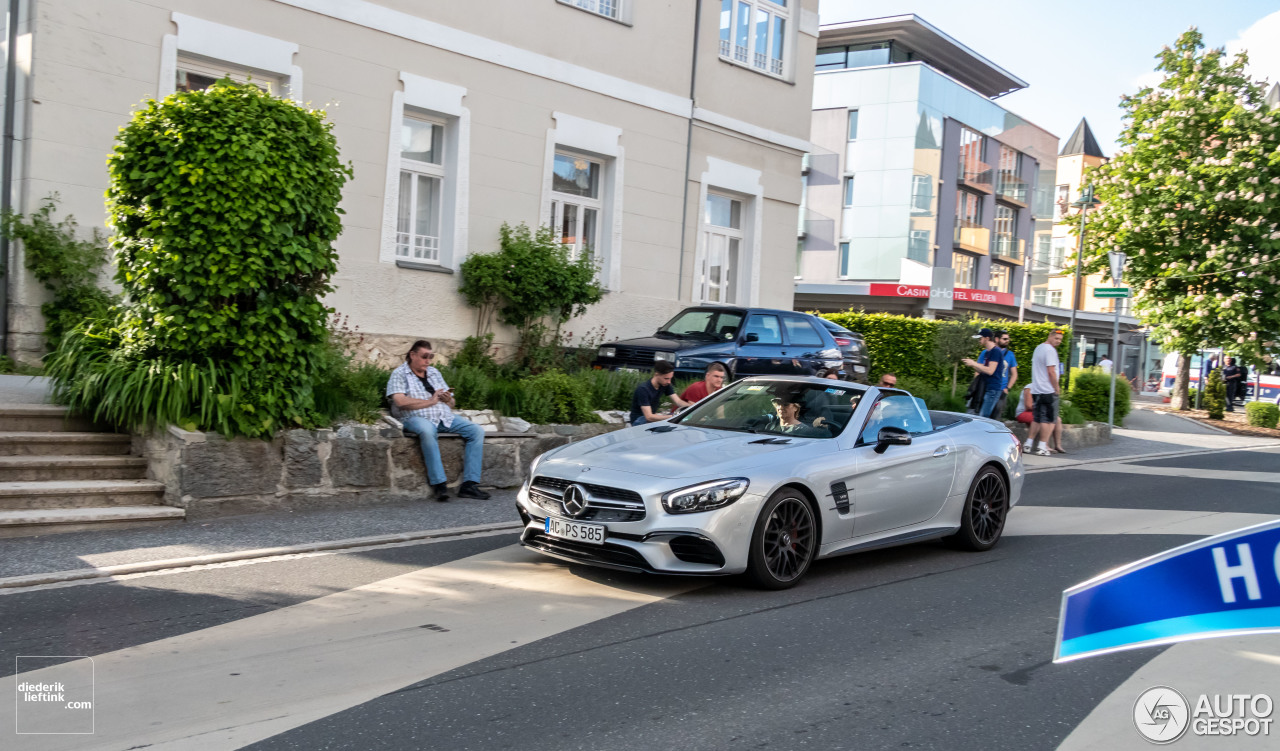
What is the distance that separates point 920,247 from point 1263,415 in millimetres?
23774

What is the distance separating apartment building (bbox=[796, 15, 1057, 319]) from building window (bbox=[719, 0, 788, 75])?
88.4 ft

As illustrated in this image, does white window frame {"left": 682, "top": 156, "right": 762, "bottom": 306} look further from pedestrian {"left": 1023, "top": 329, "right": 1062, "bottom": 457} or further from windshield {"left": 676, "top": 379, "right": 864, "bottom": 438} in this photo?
windshield {"left": 676, "top": 379, "right": 864, "bottom": 438}

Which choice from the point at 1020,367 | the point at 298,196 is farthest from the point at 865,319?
the point at 298,196

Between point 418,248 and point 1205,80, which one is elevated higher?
point 1205,80

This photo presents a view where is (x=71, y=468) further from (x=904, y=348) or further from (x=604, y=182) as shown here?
(x=904, y=348)

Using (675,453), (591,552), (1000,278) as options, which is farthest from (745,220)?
(1000,278)

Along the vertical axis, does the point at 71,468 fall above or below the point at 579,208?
below

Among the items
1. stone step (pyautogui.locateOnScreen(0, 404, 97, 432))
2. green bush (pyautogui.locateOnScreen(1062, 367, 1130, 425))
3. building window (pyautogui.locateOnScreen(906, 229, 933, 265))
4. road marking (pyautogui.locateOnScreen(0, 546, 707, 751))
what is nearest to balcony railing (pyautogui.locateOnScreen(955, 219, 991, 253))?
building window (pyautogui.locateOnScreen(906, 229, 933, 265))

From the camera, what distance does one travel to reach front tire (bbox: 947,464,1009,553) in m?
8.60

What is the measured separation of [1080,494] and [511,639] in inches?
366

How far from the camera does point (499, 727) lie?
4250mm

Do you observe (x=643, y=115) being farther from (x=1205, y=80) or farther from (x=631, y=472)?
(x=1205, y=80)

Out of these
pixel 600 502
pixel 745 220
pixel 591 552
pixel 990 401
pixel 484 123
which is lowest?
pixel 591 552

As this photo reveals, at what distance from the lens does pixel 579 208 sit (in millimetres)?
16969
